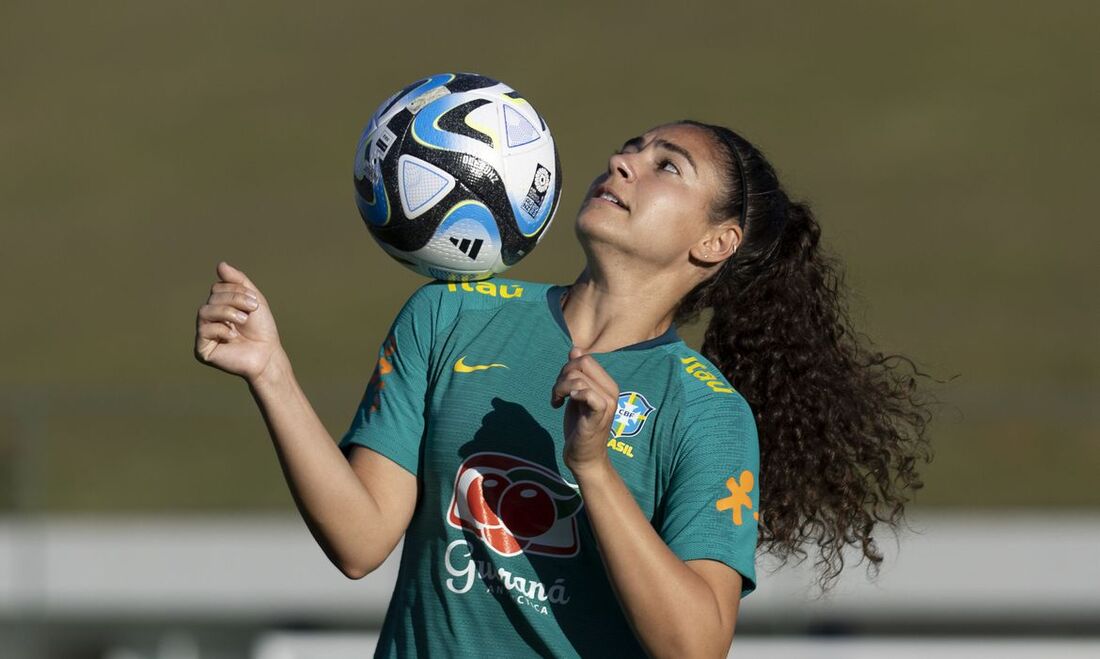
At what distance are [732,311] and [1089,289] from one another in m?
20.4

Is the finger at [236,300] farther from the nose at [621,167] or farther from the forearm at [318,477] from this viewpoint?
the nose at [621,167]

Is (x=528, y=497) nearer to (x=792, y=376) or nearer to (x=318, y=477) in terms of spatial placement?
(x=318, y=477)

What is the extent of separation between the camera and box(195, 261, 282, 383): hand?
116 inches

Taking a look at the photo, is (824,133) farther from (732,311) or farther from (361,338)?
(732,311)

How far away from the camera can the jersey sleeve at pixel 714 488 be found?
3.10 metres

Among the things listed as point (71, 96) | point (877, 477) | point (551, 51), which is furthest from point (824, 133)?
point (877, 477)

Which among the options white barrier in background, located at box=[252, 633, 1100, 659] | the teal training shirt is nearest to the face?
the teal training shirt

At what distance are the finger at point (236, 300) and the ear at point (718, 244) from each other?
99cm

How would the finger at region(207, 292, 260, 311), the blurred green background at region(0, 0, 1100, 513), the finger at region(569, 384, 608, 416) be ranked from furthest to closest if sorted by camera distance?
the blurred green background at region(0, 0, 1100, 513) → the finger at region(207, 292, 260, 311) → the finger at region(569, 384, 608, 416)

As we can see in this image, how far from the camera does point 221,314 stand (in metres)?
2.95

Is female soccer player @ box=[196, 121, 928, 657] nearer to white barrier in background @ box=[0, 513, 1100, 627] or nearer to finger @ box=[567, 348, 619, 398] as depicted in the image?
finger @ box=[567, 348, 619, 398]

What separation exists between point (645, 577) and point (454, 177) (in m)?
0.89

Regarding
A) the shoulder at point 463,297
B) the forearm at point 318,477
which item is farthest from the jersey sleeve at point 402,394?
the forearm at point 318,477

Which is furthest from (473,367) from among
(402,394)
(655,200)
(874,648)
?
(874,648)
